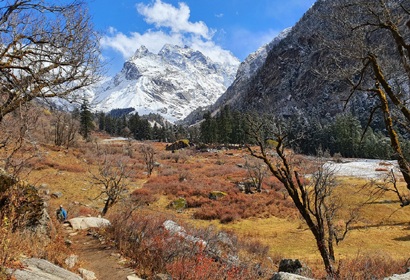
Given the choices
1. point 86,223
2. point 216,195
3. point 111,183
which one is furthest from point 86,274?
point 216,195

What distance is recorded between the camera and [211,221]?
71.5 ft

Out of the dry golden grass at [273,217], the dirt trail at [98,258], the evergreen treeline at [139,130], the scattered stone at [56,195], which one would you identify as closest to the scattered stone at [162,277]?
the dirt trail at [98,258]

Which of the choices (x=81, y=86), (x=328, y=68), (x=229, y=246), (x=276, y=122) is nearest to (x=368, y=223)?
(x=229, y=246)

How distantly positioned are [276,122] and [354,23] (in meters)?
4.39

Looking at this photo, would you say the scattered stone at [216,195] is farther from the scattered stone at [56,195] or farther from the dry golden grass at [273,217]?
the scattered stone at [56,195]

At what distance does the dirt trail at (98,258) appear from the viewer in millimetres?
6402

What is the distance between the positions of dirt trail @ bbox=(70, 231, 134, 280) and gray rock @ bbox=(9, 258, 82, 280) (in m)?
1.34

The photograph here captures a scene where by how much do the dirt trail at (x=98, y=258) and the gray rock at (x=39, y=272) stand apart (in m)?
1.34

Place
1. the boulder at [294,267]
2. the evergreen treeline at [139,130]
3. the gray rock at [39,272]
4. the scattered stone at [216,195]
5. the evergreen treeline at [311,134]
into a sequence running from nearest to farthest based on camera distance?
the gray rock at [39,272] < the boulder at [294,267] < the scattered stone at [216,195] < the evergreen treeline at [311,134] < the evergreen treeline at [139,130]

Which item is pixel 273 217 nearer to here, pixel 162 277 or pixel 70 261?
pixel 162 277

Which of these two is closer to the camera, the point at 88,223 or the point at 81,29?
the point at 81,29

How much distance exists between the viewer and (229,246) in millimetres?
12539

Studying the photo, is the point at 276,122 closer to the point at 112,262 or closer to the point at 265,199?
the point at 112,262

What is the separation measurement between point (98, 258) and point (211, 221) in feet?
49.6
